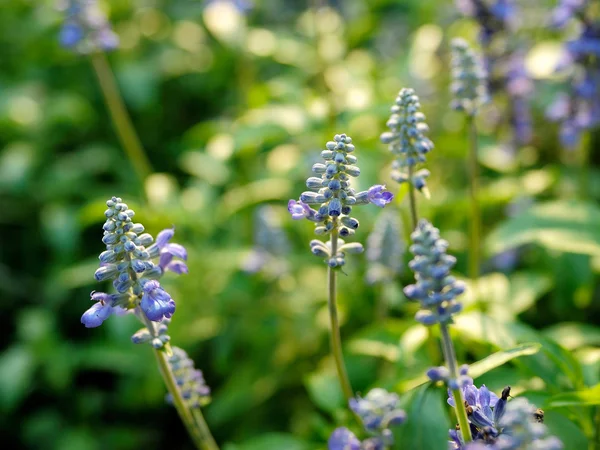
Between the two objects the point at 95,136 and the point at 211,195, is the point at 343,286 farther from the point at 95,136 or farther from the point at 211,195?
the point at 95,136

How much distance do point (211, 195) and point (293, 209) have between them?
11.8 feet

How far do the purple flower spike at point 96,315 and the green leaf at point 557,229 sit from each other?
2494mm

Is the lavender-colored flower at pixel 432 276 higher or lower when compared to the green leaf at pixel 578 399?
higher

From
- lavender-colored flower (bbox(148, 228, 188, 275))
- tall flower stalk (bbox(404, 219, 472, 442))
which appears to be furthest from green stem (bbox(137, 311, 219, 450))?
tall flower stalk (bbox(404, 219, 472, 442))

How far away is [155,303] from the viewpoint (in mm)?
2291

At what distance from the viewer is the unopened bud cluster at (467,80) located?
3.44m

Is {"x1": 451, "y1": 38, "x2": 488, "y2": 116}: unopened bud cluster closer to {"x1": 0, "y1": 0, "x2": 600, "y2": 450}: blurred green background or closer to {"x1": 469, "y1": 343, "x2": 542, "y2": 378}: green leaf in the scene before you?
{"x1": 0, "y1": 0, "x2": 600, "y2": 450}: blurred green background

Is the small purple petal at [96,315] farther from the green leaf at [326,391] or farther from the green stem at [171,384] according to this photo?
the green leaf at [326,391]

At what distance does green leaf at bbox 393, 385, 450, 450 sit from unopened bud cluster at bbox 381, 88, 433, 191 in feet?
2.73

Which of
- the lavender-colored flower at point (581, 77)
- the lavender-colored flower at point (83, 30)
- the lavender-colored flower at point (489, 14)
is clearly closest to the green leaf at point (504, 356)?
the lavender-colored flower at point (581, 77)

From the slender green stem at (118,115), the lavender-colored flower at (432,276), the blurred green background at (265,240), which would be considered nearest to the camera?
the lavender-colored flower at (432,276)

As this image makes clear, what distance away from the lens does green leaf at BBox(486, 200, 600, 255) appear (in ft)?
12.9

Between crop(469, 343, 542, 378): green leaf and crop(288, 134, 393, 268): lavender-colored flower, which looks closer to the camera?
crop(288, 134, 393, 268): lavender-colored flower

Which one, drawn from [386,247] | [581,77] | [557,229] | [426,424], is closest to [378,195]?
[426,424]
